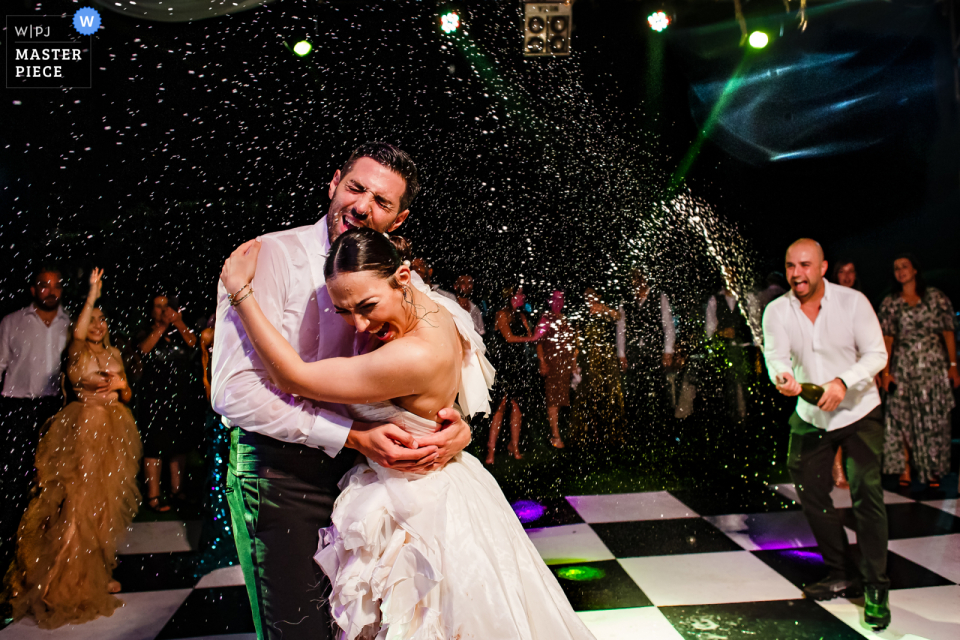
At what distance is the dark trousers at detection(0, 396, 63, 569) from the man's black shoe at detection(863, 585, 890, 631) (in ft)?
11.0

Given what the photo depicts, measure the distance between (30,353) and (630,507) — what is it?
3382mm

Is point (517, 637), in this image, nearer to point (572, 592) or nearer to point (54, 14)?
point (572, 592)

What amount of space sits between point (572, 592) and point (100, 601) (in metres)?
1.96

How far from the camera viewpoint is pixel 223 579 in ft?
8.84

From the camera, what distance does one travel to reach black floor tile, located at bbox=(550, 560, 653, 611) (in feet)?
7.85

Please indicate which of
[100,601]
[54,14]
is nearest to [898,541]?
[100,601]

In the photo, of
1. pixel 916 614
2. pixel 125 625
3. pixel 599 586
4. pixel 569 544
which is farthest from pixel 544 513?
pixel 125 625

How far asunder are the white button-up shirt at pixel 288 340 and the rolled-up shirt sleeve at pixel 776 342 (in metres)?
2.05

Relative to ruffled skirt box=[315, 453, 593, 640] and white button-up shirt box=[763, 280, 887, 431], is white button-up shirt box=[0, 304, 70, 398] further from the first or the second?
white button-up shirt box=[763, 280, 887, 431]

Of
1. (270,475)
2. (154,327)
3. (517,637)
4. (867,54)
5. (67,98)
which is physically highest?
(867,54)

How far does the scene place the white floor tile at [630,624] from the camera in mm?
2125

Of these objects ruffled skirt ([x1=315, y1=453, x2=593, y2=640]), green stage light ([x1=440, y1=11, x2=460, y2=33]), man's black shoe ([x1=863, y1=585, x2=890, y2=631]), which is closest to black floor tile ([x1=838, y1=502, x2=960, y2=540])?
man's black shoe ([x1=863, y1=585, x2=890, y2=631])

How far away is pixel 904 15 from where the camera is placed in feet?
17.3

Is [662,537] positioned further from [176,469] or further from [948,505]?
[176,469]
